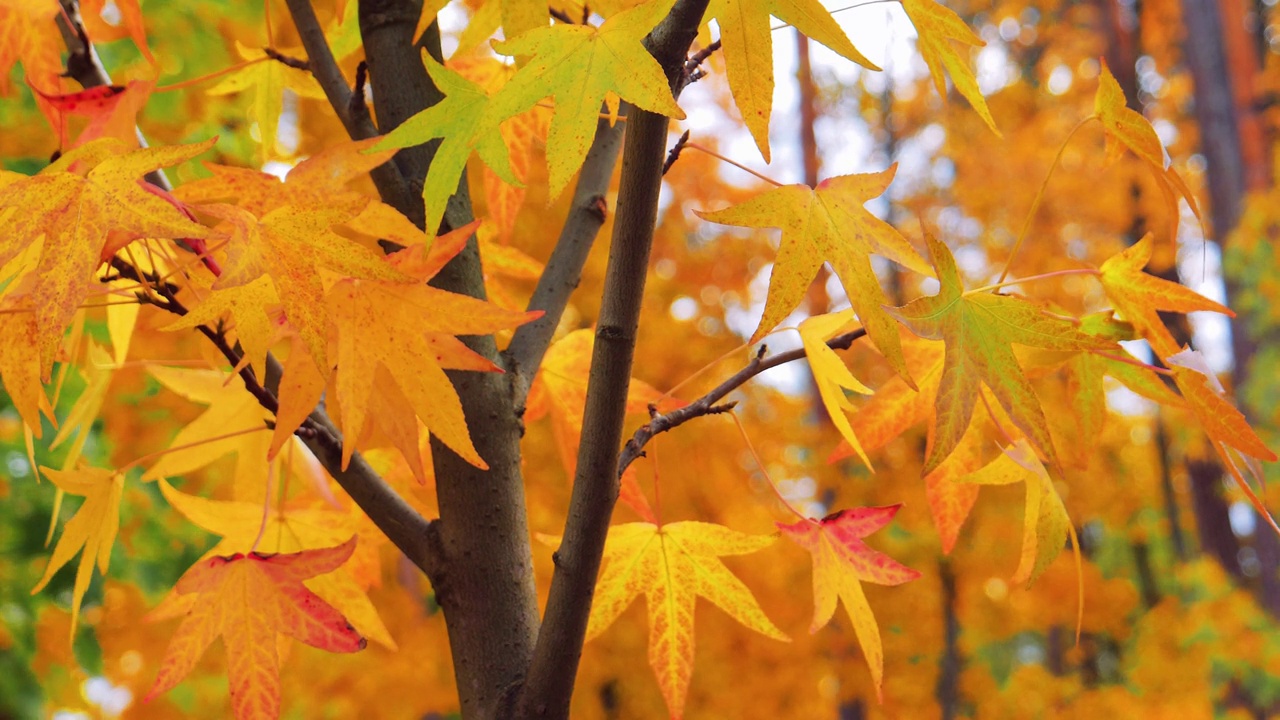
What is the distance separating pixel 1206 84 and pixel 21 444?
6.26m

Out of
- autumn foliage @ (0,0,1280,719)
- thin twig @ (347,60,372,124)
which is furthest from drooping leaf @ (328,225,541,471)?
thin twig @ (347,60,372,124)

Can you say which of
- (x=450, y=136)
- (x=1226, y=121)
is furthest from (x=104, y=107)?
(x=1226, y=121)

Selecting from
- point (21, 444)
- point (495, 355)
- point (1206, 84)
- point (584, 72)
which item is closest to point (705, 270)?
point (21, 444)

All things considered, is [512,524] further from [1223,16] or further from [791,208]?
[1223,16]

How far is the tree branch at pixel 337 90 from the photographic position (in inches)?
26.6

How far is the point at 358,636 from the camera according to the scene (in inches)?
21.5

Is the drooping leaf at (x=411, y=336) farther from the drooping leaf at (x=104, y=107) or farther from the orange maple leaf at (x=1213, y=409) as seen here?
the orange maple leaf at (x=1213, y=409)

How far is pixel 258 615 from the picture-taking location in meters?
0.56

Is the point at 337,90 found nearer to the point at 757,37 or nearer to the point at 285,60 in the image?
the point at 285,60

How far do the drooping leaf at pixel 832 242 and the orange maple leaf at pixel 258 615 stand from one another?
0.30 meters

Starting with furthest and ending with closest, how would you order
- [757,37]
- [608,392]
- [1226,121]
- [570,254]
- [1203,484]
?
[1203,484]
[1226,121]
[570,254]
[608,392]
[757,37]

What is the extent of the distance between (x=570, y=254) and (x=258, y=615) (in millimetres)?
353

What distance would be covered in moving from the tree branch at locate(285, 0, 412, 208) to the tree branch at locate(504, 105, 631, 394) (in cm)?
13

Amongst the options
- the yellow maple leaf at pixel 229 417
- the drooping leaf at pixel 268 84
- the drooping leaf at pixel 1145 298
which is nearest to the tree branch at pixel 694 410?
the drooping leaf at pixel 1145 298
